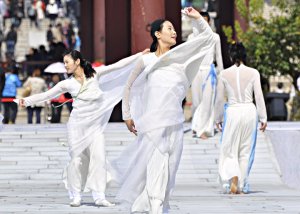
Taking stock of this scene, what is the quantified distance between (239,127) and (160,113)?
306 centimetres

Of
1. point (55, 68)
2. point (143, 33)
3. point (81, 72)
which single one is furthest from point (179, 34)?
point (81, 72)

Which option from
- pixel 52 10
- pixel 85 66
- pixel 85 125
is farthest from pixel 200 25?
pixel 52 10

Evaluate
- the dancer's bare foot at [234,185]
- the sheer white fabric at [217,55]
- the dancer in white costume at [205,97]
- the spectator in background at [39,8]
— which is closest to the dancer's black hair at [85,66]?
the dancer's bare foot at [234,185]

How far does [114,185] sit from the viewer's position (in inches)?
416

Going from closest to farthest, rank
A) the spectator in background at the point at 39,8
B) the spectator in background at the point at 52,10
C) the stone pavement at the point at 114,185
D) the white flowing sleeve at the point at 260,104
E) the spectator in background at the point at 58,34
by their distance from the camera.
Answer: the stone pavement at the point at 114,185
the white flowing sleeve at the point at 260,104
the spectator in background at the point at 58,34
the spectator in background at the point at 52,10
the spectator in background at the point at 39,8

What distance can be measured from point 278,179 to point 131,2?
650 centimetres

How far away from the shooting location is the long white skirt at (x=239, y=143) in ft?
30.5

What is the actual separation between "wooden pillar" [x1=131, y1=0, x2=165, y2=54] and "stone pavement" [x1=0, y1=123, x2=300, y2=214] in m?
2.95

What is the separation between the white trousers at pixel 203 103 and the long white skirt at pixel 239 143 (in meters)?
3.05

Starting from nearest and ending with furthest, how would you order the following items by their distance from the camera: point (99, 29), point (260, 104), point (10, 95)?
point (260, 104), point (10, 95), point (99, 29)

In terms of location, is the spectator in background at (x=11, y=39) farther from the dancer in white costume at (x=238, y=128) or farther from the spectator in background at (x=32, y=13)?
the dancer in white costume at (x=238, y=128)

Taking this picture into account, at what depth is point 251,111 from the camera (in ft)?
30.5

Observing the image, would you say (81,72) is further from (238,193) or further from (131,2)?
(131,2)

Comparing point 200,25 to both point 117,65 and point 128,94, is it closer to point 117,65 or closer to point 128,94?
point 128,94
